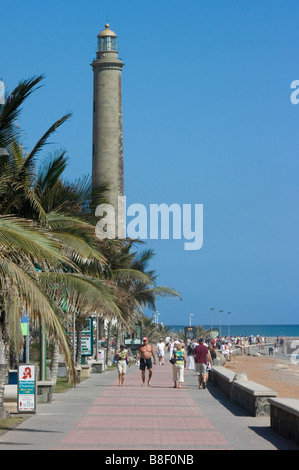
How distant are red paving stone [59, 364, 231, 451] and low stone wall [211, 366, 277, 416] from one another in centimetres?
106

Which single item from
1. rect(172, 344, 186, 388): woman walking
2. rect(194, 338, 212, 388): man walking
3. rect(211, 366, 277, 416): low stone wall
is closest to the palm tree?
rect(211, 366, 277, 416): low stone wall

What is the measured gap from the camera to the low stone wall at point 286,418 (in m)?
14.9

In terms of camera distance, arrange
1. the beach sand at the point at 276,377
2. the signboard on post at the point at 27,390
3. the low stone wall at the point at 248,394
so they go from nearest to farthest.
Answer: the low stone wall at the point at 248,394, the signboard on post at the point at 27,390, the beach sand at the point at 276,377

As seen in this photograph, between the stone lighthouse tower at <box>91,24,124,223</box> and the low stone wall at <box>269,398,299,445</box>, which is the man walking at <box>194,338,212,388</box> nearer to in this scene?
the low stone wall at <box>269,398,299,445</box>

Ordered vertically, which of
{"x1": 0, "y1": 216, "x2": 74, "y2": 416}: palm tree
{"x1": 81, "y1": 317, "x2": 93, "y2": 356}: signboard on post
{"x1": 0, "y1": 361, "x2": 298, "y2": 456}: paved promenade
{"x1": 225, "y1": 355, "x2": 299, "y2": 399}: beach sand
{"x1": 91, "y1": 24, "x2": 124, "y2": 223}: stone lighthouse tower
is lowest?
{"x1": 225, "y1": 355, "x2": 299, "y2": 399}: beach sand

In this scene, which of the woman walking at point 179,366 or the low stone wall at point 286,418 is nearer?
the low stone wall at point 286,418

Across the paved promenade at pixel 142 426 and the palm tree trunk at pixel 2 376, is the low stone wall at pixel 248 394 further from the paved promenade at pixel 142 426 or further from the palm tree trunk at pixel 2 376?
the palm tree trunk at pixel 2 376

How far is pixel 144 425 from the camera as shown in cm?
1758

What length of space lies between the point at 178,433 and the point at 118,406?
238 inches

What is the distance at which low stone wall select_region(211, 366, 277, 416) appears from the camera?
19297mm

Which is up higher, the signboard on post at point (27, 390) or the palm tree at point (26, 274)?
the palm tree at point (26, 274)

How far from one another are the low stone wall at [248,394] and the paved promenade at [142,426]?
245 millimetres

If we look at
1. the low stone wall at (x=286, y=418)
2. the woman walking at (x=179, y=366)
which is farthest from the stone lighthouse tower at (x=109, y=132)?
the low stone wall at (x=286, y=418)

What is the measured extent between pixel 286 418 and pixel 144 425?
315cm
